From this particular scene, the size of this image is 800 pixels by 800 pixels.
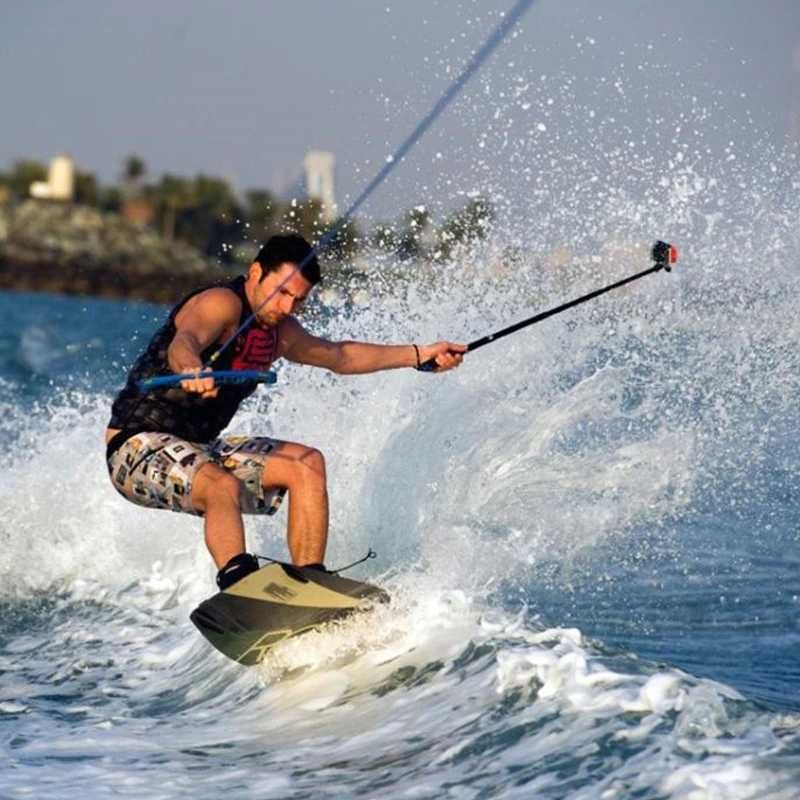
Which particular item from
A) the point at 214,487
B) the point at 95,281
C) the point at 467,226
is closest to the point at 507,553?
the point at 214,487

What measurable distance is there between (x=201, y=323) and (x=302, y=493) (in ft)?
2.41

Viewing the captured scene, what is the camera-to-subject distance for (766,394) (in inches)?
394

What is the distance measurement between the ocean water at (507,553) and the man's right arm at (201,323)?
113 centimetres

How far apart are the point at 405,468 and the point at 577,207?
12.5ft

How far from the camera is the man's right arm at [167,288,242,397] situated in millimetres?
6230

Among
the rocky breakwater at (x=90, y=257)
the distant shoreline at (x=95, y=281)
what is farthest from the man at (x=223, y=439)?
the rocky breakwater at (x=90, y=257)

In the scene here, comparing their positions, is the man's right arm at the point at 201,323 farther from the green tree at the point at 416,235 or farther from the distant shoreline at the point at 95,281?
the distant shoreline at the point at 95,281

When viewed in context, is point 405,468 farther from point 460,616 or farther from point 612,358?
point 460,616

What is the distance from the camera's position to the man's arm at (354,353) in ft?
22.7

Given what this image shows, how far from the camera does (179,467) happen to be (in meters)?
6.43

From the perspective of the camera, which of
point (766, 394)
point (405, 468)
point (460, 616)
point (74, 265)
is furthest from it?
point (74, 265)

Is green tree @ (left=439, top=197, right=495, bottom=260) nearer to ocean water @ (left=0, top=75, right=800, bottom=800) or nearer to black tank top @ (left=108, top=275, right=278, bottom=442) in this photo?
ocean water @ (left=0, top=75, right=800, bottom=800)

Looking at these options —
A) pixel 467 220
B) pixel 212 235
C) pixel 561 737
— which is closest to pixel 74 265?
pixel 212 235

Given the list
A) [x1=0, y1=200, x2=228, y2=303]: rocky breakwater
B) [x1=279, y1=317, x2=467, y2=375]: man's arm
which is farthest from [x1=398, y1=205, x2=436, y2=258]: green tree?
[x1=0, y1=200, x2=228, y2=303]: rocky breakwater
